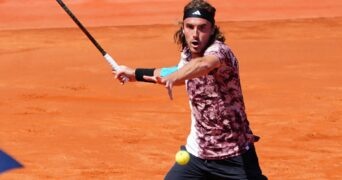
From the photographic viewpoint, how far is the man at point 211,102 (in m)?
6.00

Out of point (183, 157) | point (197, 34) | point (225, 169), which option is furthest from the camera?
point (183, 157)

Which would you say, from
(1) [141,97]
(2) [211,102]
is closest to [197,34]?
(2) [211,102]

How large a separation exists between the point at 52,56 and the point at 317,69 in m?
6.19

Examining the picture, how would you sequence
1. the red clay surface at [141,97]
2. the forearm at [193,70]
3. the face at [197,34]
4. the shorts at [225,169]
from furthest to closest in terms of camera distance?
the red clay surface at [141,97]
the shorts at [225,169]
the face at [197,34]
the forearm at [193,70]

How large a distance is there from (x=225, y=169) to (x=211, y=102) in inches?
22.3

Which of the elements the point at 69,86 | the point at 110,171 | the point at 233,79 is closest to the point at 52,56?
the point at 69,86

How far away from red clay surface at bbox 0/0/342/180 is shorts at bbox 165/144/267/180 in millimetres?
3471

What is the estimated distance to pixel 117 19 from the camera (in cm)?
2583

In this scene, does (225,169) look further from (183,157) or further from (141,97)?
(141,97)

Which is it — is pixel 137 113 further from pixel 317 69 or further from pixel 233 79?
pixel 233 79

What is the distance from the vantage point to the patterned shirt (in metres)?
6.05

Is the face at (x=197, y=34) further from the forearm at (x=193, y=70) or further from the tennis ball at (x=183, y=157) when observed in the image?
the tennis ball at (x=183, y=157)

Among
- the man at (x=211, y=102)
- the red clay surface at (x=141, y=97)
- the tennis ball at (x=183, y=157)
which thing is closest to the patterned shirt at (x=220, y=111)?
the man at (x=211, y=102)

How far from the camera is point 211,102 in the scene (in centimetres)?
614
